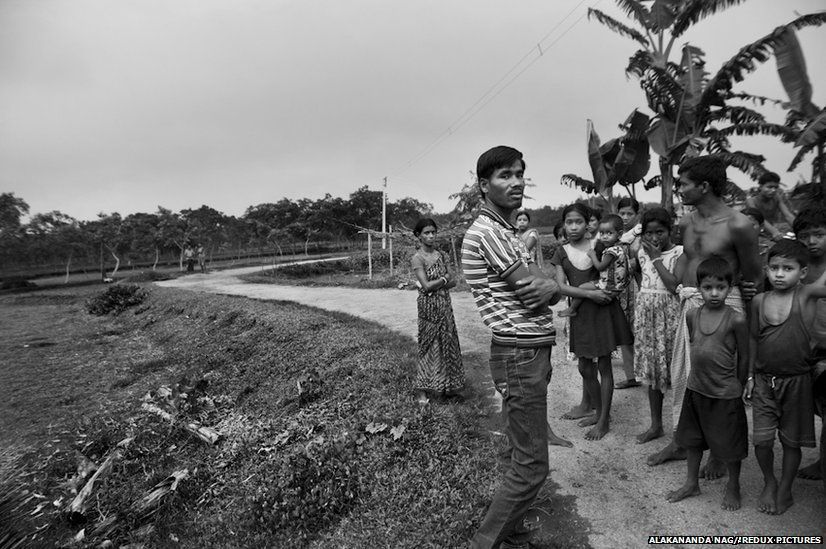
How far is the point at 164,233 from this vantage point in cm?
4119

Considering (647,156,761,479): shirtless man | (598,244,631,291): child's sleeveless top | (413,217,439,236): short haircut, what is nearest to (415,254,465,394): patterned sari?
(413,217,439,236): short haircut

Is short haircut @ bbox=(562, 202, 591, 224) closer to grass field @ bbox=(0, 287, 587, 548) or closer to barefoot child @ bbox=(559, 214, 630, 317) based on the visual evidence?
barefoot child @ bbox=(559, 214, 630, 317)

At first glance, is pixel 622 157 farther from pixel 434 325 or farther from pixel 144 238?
pixel 144 238

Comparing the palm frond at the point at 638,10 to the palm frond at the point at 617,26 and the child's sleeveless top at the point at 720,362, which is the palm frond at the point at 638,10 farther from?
the child's sleeveless top at the point at 720,362

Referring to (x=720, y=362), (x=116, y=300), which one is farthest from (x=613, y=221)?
(x=116, y=300)

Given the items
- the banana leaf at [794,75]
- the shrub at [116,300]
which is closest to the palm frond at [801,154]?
the banana leaf at [794,75]

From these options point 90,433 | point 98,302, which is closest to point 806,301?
point 90,433

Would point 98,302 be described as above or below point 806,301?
below

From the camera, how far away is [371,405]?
5059 mm

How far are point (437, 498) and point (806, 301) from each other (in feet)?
8.55

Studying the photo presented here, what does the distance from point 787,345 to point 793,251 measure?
54 centimetres

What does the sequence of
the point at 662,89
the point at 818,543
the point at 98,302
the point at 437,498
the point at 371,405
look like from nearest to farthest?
the point at 818,543, the point at 437,498, the point at 371,405, the point at 662,89, the point at 98,302

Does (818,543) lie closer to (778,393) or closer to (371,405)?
(778,393)

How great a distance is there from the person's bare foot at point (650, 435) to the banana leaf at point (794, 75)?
563cm
